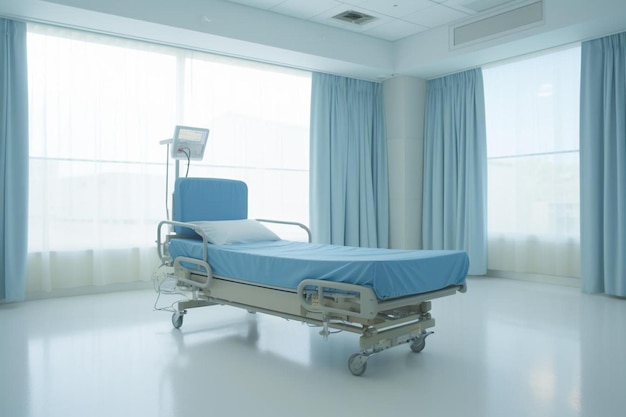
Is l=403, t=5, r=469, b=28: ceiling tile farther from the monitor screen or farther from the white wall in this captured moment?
the monitor screen

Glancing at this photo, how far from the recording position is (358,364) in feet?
10.6

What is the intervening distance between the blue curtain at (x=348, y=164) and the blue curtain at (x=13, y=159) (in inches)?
142

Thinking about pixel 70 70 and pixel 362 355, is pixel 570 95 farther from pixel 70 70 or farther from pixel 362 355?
pixel 70 70

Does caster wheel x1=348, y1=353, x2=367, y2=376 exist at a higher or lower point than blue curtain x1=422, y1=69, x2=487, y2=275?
lower

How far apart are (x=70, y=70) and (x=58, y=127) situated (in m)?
0.64

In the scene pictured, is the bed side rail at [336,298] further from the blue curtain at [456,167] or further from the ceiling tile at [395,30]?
the ceiling tile at [395,30]

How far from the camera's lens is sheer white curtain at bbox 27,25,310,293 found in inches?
219

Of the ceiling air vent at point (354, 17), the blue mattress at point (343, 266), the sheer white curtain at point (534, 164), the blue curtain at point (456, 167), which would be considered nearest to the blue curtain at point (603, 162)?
the sheer white curtain at point (534, 164)

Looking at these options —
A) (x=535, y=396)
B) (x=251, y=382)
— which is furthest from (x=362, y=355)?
(x=535, y=396)

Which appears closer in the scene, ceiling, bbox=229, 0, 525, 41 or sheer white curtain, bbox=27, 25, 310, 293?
sheer white curtain, bbox=27, 25, 310, 293

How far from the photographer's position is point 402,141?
25.3 feet

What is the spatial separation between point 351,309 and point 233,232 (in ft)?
5.41

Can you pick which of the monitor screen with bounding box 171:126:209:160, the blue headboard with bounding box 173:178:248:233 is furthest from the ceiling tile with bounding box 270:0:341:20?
the blue headboard with bounding box 173:178:248:233

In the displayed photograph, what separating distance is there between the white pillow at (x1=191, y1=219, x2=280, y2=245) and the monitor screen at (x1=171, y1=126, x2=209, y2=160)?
97 centimetres
